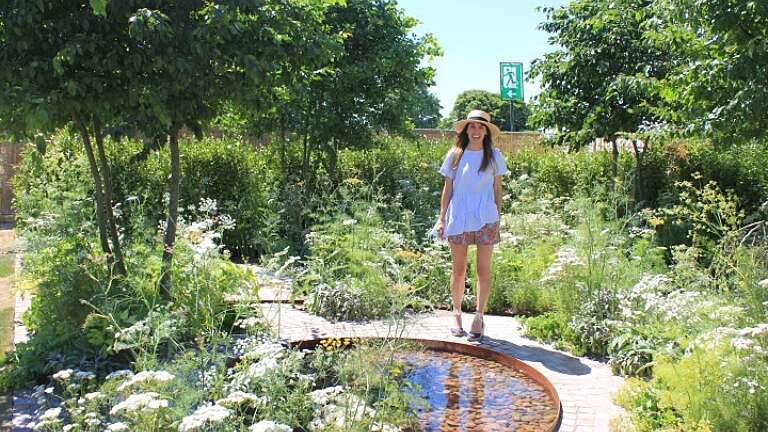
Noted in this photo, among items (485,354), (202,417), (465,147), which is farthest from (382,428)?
(465,147)

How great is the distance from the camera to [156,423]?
2777mm

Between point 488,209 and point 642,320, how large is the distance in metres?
1.31

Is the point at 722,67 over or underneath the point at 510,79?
underneath

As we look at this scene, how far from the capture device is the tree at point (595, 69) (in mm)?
8906

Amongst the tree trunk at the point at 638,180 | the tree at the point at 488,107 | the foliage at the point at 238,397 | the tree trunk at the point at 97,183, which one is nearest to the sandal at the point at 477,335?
the foliage at the point at 238,397

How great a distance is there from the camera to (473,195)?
16.5ft

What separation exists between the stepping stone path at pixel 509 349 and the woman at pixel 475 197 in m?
0.32

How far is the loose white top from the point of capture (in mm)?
4996

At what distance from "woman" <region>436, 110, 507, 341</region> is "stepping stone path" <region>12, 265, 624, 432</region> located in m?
0.32

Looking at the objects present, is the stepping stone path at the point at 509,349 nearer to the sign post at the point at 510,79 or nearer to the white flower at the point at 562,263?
the white flower at the point at 562,263

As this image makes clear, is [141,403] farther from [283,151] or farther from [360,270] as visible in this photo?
[283,151]

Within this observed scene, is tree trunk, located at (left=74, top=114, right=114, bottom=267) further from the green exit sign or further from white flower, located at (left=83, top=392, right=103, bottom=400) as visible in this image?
the green exit sign

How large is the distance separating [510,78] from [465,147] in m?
22.2

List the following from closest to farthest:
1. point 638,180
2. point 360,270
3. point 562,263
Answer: point 562,263 → point 360,270 → point 638,180
